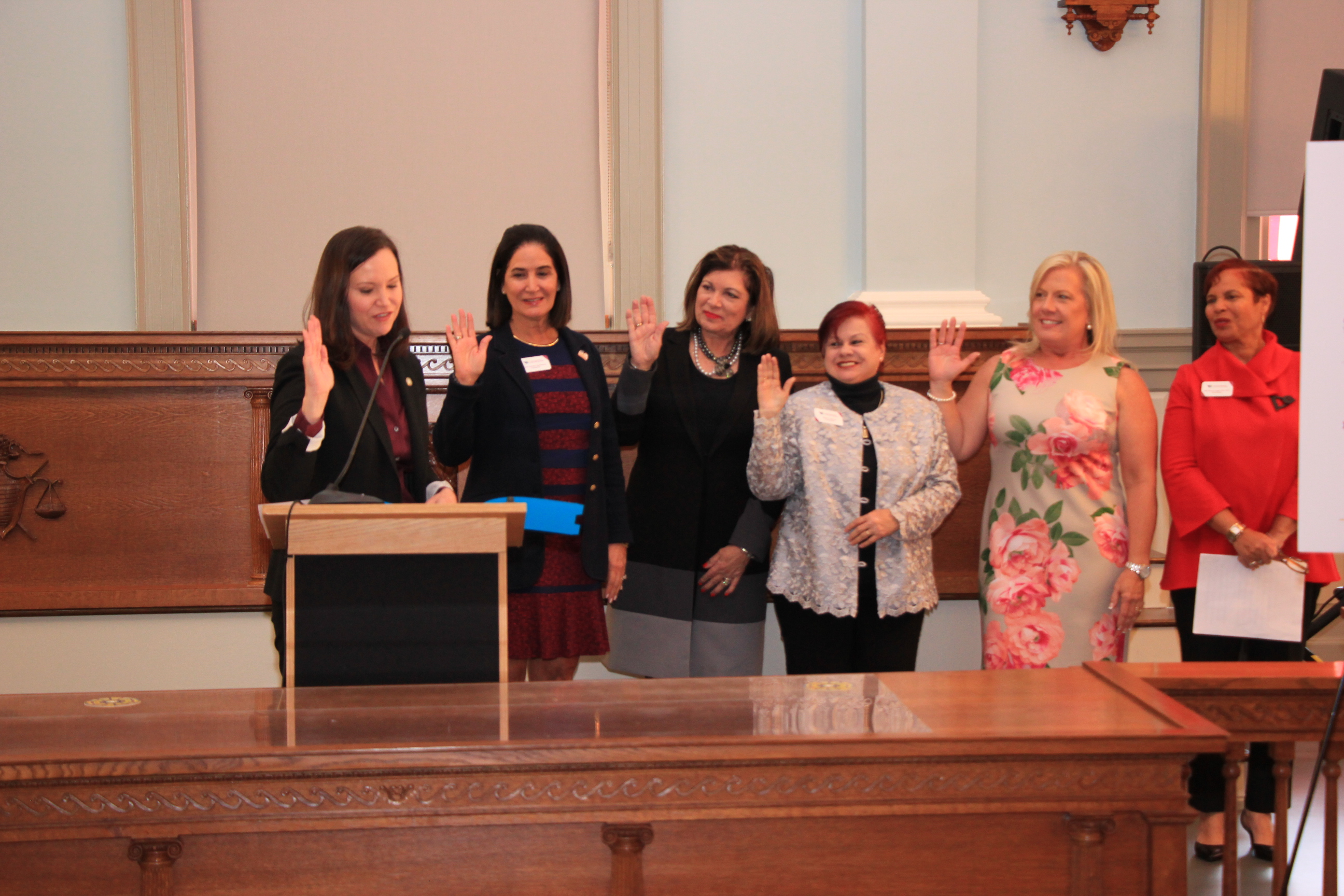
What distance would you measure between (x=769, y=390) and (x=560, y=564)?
664 millimetres

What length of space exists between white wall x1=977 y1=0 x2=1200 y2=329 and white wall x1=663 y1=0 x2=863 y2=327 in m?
0.52

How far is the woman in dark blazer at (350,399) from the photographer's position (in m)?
2.10

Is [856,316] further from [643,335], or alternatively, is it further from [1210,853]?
[1210,853]

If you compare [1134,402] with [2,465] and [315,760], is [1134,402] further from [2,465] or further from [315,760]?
[2,465]

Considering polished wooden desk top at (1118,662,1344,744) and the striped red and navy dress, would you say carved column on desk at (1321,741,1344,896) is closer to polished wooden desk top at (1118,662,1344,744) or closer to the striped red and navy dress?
polished wooden desk top at (1118,662,1344,744)

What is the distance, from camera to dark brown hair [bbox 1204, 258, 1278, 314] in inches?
108

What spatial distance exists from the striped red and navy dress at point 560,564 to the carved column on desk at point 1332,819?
1498 mm

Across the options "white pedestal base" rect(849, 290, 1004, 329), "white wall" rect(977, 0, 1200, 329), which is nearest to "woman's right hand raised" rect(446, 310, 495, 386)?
"white pedestal base" rect(849, 290, 1004, 329)

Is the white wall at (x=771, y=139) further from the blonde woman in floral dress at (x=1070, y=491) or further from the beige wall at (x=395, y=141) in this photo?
the blonde woman in floral dress at (x=1070, y=491)

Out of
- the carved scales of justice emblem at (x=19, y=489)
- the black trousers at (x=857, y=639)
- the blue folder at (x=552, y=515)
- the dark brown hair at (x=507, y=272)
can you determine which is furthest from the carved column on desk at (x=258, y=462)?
the black trousers at (x=857, y=639)

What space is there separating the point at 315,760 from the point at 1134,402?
2147 millimetres

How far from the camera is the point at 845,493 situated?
2596 millimetres

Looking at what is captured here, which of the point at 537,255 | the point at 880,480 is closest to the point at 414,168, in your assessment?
the point at 537,255

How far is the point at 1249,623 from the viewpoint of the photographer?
2617mm
